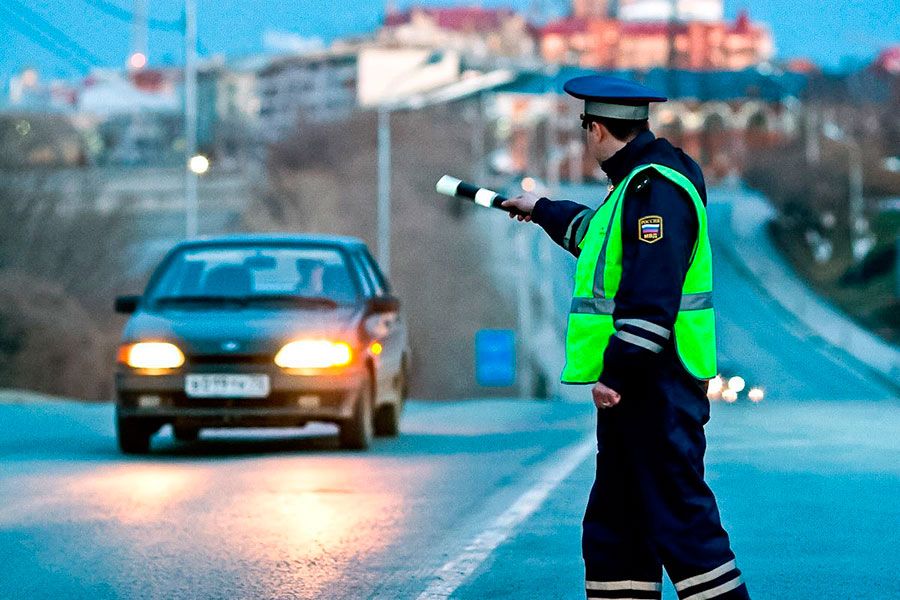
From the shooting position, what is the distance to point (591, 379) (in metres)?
6.02

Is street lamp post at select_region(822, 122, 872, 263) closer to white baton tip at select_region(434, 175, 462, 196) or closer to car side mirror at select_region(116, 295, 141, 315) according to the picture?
car side mirror at select_region(116, 295, 141, 315)

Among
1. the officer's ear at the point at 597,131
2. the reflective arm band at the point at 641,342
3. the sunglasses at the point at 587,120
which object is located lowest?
the reflective arm band at the point at 641,342

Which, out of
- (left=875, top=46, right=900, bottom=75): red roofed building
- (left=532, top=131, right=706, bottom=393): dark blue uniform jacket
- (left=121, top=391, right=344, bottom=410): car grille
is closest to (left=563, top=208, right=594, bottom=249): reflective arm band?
(left=532, top=131, right=706, bottom=393): dark blue uniform jacket

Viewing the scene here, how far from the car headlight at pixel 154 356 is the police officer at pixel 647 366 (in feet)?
30.3

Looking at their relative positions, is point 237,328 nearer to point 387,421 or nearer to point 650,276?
point 387,421

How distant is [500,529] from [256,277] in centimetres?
652

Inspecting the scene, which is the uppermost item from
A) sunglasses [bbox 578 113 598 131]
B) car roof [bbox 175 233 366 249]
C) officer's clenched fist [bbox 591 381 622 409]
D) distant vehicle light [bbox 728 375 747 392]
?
sunglasses [bbox 578 113 598 131]

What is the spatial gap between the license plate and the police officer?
9042mm

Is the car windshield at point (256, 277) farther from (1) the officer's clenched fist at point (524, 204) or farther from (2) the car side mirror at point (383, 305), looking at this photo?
(1) the officer's clenched fist at point (524, 204)

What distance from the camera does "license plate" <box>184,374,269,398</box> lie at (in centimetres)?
1496

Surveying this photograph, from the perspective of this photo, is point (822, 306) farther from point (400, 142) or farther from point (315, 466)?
point (315, 466)

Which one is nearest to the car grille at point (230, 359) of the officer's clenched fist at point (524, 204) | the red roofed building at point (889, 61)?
the officer's clenched fist at point (524, 204)

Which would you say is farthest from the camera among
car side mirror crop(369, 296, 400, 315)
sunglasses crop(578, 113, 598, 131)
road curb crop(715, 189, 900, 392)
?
road curb crop(715, 189, 900, 392)

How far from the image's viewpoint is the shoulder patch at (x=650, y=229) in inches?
231
